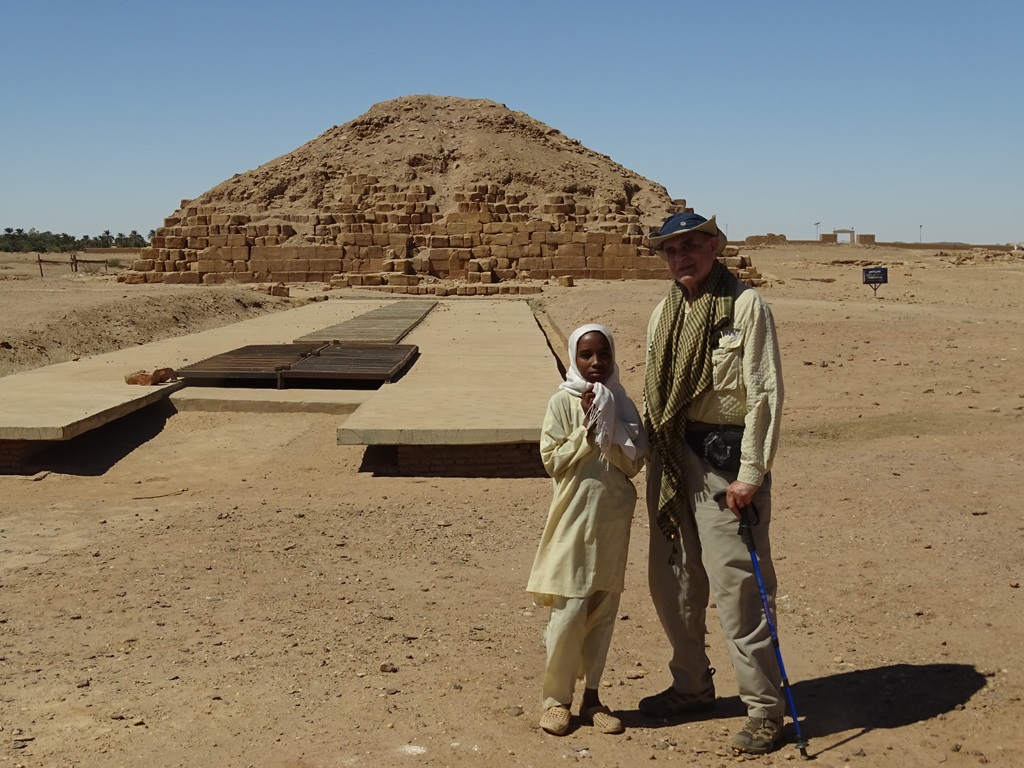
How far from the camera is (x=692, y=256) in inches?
140

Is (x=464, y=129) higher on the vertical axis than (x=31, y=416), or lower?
higher

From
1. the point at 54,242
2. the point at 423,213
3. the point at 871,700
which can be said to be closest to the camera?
the point at 871,700

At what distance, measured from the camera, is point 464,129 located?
5300 cm

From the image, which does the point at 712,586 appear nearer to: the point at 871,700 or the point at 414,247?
the point at 871,700

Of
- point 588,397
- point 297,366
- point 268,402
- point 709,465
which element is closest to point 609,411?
point 588,397

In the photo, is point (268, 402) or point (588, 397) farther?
point (268, 402)

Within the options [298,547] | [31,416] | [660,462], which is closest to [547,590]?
[660,462]

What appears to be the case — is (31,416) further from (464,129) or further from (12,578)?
(464,129)

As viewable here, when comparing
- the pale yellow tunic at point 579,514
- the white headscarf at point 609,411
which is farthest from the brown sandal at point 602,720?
the white headscarf at point 609,411

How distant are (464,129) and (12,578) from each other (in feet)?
164

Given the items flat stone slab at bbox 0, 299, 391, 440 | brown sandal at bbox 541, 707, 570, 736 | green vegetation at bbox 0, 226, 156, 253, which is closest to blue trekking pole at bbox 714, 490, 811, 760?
brown sandal at bbox 541, 707, 570, 736

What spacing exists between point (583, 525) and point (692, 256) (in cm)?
103

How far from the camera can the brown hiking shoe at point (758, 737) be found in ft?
10.9

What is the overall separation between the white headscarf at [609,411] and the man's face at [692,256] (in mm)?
355
